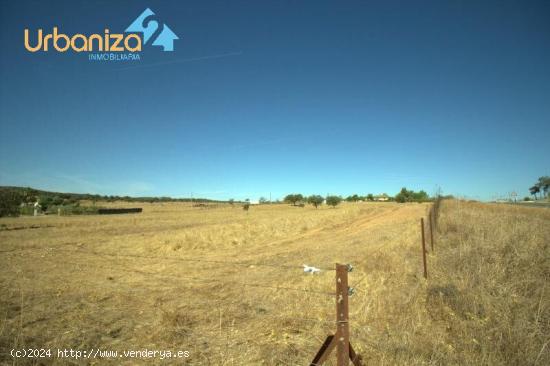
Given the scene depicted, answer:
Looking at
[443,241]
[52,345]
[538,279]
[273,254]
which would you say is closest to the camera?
[52,345]

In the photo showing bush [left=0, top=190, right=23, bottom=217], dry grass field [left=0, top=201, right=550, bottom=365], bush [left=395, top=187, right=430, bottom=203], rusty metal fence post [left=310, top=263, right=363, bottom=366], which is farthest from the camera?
bush [left=395, top=187, right=430, bottom=203]

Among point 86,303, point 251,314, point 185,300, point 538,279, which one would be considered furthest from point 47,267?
point 538,279

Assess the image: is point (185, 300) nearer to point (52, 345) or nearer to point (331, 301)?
point (52, 345)

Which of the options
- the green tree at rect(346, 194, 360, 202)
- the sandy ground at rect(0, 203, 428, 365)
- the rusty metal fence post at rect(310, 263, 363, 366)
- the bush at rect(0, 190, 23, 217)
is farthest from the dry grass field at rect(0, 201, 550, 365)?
the green tree at rect(346, 194, 360, 202)

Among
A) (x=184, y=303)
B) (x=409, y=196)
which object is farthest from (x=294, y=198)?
(x=184, y=303)

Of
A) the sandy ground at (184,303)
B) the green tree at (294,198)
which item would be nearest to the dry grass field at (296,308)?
the sandy ground at (184,303)

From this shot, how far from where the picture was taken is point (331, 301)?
751 cm

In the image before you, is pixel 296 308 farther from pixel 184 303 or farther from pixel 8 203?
pixel 8 203

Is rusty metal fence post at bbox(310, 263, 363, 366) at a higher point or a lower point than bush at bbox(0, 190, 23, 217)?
lower

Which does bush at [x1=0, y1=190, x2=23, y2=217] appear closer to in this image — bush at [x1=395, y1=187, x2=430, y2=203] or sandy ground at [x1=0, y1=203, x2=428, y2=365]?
sandy ground at [x1=0, y1=203, x2=428, y2=365]

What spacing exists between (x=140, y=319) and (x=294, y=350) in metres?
3.98

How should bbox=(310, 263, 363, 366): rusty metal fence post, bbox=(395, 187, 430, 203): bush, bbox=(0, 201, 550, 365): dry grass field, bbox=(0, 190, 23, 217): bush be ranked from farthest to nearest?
1. bbox=(395, 187, 430, 203): bush
2. bbox=(0, 190, 23, 217): bush
3. bbox=(0, 201, 550, 365): dry grass field
4. bbox=(310, 263, 363, 366): rusty metal fence post

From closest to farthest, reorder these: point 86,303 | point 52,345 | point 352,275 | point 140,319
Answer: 1. point 52,345
2. point 140,319
3. point 86,303
4. point 352,275

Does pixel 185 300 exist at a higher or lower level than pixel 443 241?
lower
